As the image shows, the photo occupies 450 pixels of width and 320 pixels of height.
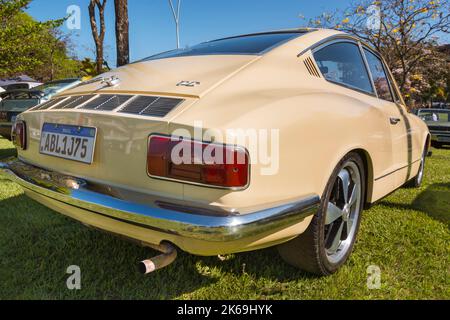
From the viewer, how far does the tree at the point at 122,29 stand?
23.8ft

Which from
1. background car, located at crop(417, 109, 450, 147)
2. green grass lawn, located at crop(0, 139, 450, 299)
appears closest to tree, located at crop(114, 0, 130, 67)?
green grass lawn, located at crop(0, 139, 450, 299)

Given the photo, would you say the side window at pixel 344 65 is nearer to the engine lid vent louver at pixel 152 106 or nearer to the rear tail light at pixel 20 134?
the engine lid vent louver at pixel 152 106

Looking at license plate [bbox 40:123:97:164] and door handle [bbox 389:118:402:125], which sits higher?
door handle [bbox 389:118:402:125]

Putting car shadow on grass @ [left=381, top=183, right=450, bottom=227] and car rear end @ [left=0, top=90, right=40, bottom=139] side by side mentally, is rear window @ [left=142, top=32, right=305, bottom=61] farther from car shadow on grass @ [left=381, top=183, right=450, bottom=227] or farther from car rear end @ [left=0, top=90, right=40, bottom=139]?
car rear end @ [left=0, top=90, right=40, bottom=139]

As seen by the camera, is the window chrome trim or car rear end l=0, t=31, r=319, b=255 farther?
the window chrome trim

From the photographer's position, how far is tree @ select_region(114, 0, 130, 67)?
7.25m

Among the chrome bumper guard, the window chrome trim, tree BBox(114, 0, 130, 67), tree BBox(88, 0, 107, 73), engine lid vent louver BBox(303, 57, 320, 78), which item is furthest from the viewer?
tree BBox(88, 0, 107, 73)

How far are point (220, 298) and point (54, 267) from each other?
1.11 m

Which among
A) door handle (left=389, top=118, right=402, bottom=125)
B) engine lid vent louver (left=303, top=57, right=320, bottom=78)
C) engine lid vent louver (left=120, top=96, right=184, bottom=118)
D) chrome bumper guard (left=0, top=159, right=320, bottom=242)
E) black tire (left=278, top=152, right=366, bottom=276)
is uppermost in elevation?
engine lid vent louver (left=303, top=57, right=320, bottom=78)

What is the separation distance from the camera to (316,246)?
6.31ft

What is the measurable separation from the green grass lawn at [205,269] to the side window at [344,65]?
1.22 meters

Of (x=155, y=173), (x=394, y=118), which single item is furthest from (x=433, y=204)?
(x=155, y=173)

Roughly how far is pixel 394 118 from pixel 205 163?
2.02 meters

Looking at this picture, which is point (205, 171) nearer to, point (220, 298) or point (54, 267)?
point (220, 298)
